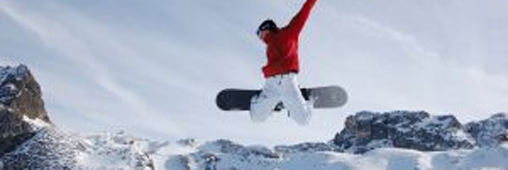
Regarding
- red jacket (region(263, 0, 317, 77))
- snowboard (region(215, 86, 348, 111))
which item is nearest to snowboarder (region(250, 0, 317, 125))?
red jacket (region(263, 0, 317, 77))

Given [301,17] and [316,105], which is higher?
[301,17]

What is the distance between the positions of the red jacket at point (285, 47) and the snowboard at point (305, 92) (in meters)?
0.79

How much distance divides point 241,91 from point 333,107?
1781 mm

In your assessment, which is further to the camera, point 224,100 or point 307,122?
point 224,100

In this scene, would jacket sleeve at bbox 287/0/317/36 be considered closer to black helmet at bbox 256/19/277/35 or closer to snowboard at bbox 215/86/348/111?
black helmet at bbox 256/19/277/35

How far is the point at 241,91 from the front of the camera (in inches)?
731

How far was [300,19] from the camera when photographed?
17.7 meters

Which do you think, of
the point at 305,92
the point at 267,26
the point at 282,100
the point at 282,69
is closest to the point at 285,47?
the point at 282,69

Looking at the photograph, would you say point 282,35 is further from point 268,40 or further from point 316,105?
point 316,105

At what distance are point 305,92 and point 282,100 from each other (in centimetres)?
75

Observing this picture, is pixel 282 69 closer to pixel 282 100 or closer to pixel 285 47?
pixel 285 47

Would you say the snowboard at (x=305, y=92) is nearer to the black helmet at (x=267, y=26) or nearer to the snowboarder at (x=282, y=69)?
the snowboarder at (x=282, y=69)

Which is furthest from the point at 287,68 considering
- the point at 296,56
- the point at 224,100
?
the point at 224,100

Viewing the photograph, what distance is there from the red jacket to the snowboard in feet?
2.58
